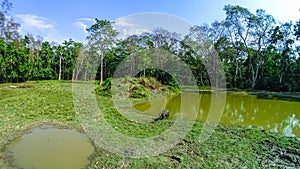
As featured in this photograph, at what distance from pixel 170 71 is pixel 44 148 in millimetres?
15527

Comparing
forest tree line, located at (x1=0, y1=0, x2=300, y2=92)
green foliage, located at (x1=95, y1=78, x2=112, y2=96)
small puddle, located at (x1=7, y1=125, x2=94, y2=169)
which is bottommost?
small puddle, located at (x1=7, y1=125, x2=94, y2=169)

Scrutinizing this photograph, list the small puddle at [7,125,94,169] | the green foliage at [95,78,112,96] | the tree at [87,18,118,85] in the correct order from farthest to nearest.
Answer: the tree at [87,18,118,85], the green foliage at [95,78,112,96], the small puddle at [7,125,94,169]

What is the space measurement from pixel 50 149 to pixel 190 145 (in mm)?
2769

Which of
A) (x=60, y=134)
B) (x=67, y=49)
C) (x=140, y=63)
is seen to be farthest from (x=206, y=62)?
(x=60, y=134)

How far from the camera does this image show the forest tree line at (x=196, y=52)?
20484 mm

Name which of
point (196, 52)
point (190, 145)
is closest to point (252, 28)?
point (196, 52)

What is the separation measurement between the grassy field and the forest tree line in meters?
11.2

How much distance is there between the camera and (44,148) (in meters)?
5.04

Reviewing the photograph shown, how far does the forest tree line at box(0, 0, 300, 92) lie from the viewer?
A: 2048cm

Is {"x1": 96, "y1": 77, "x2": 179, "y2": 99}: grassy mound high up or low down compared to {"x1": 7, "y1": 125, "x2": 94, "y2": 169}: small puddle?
up

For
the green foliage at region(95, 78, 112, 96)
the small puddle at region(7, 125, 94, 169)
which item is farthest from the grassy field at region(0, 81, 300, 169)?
the green foliage at region(95, 78, 112, 96)

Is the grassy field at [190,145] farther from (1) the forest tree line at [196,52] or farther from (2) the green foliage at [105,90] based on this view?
(1) the forest tree line at [196,52]

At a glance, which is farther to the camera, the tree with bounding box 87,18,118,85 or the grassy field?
the tree with bounding box 87,18,118,85

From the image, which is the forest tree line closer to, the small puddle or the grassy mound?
the grassy mound
